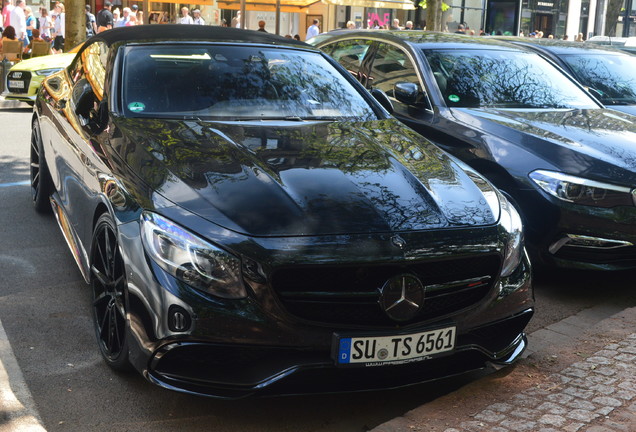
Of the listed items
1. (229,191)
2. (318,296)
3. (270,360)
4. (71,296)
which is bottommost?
(71,296)

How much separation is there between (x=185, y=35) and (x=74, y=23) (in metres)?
12.9

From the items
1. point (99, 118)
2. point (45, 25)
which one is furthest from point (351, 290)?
point (45, 25)

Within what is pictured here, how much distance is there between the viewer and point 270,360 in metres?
3.57

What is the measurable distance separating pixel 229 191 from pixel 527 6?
40422 mm

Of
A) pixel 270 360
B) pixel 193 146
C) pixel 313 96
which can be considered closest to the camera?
pixel 270 360

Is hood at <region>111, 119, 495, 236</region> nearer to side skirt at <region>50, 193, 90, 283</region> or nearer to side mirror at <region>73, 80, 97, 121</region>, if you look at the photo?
side mirror at <region>73, 80, 97, 121</region>

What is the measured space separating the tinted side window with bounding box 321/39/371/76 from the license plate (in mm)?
4544

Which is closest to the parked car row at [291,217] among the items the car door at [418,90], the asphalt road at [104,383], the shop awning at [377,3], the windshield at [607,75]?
the asphalt road at [104,383]

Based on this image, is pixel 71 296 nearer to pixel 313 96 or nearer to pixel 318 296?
pixel 313 96

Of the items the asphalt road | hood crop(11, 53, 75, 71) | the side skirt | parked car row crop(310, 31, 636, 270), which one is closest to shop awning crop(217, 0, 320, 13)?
hood crop(11, 53, 75, 71)

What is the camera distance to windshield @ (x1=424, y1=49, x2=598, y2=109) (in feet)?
23.0

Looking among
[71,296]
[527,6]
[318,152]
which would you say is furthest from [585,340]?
[527,6]

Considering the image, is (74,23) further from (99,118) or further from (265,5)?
(99,118)

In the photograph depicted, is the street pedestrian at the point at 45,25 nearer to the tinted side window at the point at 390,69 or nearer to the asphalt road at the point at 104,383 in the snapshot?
the tinted side window at the point at 390,69
